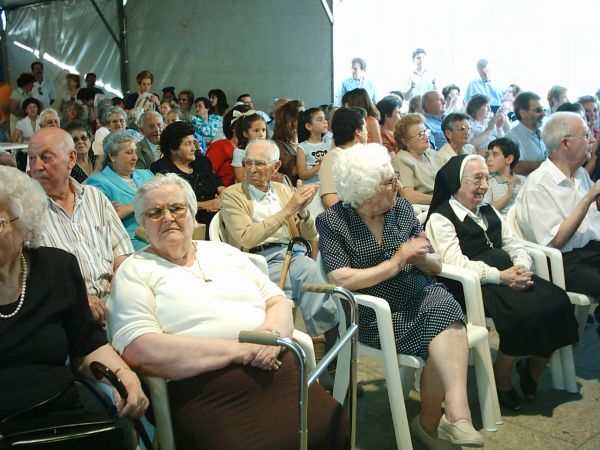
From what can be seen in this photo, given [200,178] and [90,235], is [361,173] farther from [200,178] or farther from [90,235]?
[200,178]

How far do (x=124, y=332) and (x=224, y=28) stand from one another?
363 inches

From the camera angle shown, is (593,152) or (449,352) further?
(593,152)

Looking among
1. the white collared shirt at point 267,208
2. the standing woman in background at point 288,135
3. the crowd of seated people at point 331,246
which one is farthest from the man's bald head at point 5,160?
the standing woman in background at point 288,135

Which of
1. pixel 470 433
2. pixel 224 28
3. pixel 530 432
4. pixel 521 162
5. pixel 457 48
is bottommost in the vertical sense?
pixel 530 432

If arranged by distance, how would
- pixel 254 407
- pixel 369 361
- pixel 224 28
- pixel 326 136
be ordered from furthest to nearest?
pixel 224 28 < pixel 326 136 < pixel 369 361 < pixel 254 407

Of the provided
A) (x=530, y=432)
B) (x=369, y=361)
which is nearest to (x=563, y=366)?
(x=530, y=432)

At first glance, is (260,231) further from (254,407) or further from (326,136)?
(326,136)

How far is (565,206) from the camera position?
3.40m

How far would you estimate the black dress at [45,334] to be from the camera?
1.75 meters

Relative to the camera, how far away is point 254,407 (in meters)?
1.94

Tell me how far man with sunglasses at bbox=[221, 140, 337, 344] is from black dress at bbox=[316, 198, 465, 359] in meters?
0.43

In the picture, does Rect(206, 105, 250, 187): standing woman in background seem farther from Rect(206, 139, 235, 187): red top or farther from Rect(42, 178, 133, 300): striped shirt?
Rect(42, 178, 133, 300): striped shirt

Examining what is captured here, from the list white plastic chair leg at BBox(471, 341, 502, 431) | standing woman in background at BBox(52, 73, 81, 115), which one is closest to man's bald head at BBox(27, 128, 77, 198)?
white plastic chair leg at BBox(471, 341, 502, 431)

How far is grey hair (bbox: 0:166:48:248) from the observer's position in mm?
Result: 1894
